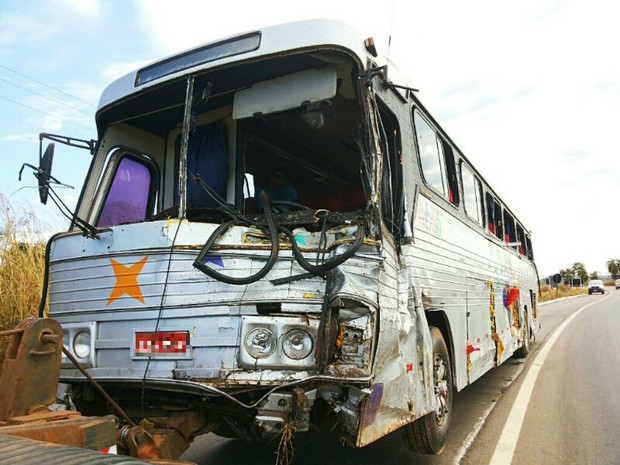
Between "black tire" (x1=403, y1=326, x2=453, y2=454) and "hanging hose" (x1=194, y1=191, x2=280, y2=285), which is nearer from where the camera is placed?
"hanging hose" (x1=194, y1=191, x2=280, y2=285)

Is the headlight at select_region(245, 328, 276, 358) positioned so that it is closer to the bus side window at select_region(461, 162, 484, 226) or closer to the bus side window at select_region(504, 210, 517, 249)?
the bus side window at select_region(461, 162, 484, 226)

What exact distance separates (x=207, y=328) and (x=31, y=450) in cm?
143

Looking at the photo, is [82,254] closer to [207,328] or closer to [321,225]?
[207,328]

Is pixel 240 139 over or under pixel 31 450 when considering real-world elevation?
over

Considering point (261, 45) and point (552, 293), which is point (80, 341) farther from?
point (552, 293)

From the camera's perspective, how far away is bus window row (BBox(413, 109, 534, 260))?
5.11 metres

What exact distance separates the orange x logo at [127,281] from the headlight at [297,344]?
971 mm

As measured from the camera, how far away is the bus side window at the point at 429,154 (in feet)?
16.3

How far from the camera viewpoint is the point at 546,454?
16.1 feet

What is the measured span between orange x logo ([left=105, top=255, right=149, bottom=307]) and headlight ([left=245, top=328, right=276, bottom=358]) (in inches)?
30.0

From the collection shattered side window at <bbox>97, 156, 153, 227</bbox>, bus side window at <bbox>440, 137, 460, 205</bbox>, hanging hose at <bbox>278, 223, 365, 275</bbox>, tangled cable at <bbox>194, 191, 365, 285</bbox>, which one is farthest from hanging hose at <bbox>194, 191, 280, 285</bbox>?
bus side window at <bbox>440, 137, 460, 205</bbox>

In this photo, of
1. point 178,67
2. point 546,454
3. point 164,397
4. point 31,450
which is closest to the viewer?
point 31,450

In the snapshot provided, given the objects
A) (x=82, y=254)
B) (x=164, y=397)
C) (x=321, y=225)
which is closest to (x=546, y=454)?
(x=321, y=225)

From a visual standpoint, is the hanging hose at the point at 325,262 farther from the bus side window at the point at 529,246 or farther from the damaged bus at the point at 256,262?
the bus side window at the point at 529,246
